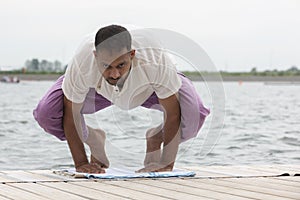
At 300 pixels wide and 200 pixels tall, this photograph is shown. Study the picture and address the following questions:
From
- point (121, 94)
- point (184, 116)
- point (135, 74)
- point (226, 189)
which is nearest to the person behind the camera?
point (226, 189)

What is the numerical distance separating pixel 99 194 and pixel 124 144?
55.6 inches

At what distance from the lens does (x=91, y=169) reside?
3.81 meters

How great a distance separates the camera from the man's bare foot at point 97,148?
4.17 metres

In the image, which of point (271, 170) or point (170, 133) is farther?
point (271, 170)

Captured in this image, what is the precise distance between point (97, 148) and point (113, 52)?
3.03 feet

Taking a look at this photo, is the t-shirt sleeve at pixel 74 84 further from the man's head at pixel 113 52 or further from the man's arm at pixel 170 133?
the man's arm at pixel 170 133

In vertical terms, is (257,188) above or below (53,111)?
below

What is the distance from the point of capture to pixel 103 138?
4281 millimetres

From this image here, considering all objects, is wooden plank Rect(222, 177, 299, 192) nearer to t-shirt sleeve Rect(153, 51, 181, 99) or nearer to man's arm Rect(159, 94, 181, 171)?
man's arm Rect(159, 94, 181, 171)

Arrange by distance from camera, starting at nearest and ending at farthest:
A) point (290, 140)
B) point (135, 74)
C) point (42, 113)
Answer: point (135, 74) → point (42, 113) → point (290, 140)

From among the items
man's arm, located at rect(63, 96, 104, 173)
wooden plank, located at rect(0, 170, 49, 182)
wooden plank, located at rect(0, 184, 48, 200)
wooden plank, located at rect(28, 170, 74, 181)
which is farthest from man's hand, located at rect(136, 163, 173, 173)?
wooden plank, located at rect(0, 184, 48, 200)

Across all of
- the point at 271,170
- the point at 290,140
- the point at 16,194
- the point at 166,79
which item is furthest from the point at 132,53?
the point at 290,140

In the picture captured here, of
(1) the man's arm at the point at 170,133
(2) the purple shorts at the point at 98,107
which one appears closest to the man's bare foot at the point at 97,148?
(2) the purple shorts at the point at 98,107

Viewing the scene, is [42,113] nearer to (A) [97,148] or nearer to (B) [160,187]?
(A) [97,148]
